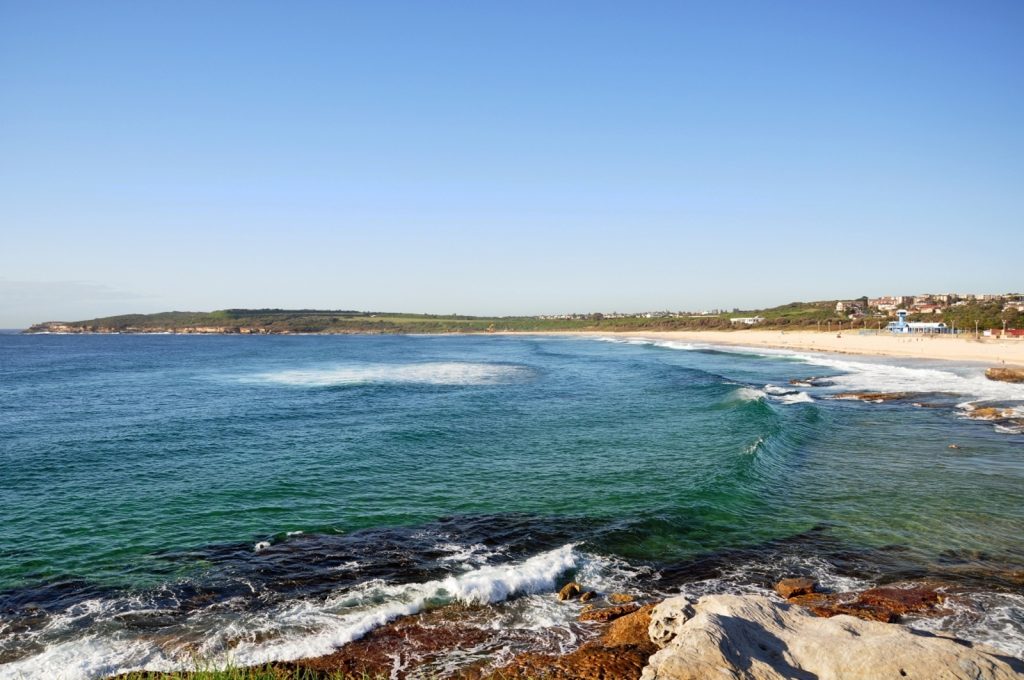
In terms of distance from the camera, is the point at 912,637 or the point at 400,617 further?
the point at 400,617

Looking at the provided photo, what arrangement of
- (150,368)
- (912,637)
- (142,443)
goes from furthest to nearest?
(150,368) < (142,443) < (912,637)

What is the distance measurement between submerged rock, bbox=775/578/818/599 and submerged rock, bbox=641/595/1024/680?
2317mm

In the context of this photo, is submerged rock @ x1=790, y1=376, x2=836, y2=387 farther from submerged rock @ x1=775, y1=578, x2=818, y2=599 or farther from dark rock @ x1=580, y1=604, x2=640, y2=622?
dark rock @ x1=580, y1=604, x2=640, y2=622

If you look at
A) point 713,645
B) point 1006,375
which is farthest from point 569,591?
point 1006,375

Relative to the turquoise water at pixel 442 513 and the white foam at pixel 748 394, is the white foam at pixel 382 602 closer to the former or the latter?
the turquoise water at pixel 442 513

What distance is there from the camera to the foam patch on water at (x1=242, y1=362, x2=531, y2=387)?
54969mm

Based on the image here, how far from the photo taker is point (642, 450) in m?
26.3

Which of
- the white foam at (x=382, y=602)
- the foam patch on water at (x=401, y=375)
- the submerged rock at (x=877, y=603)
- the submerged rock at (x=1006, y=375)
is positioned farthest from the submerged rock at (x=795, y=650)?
the submerged rock at (x=1006, y=375)

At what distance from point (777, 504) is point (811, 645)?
34.2ft

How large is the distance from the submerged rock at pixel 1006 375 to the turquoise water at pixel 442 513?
17.1m

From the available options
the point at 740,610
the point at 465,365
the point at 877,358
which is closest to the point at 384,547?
the point at 740,610

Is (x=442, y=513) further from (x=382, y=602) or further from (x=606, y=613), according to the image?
(x=606, y=613)

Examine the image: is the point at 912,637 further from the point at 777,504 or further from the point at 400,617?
the point at 777,504

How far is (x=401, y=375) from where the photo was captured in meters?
60.9
